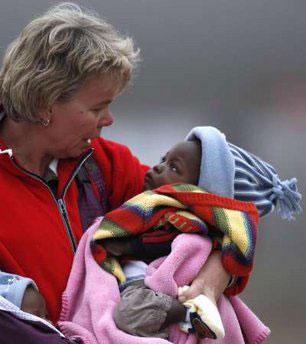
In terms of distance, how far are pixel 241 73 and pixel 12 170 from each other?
4.19ft

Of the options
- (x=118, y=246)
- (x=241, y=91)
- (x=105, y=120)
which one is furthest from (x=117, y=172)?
(x=241, y=91)

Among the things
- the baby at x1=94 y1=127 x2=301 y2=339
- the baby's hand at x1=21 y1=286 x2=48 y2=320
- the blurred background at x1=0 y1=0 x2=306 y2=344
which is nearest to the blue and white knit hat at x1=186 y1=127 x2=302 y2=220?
the baby at x1=94 y1=127 x2=301 y2=339

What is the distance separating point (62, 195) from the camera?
4.77ft

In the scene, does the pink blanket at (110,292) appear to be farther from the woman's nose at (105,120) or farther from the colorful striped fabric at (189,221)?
the woman's nose at (105,120)

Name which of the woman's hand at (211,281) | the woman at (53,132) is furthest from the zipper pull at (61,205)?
the woman's hand at (211,281)

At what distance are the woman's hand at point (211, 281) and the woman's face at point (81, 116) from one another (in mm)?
406

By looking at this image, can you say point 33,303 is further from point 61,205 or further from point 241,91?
point 241,91

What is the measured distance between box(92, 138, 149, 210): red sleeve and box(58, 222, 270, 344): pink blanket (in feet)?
0.66

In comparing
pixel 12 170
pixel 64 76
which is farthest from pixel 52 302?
pixel 64 76

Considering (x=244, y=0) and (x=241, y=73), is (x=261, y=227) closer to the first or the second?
(x=241, y=73)

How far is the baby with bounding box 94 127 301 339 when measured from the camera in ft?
3.97

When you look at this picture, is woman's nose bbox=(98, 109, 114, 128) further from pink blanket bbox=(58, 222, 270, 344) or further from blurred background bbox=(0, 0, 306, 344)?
blurred background bbox=(0, 0, 306, 344)

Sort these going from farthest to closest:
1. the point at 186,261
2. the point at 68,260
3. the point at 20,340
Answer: the point at 68,260 < the point at 186,261 < the point at 20,340

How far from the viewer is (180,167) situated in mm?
1460
